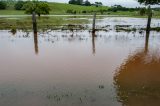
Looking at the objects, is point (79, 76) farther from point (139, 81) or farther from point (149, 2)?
point (149, 2)

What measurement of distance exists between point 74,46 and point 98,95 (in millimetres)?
11067

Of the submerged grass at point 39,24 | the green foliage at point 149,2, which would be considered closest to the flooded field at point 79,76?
the green foliage at point 149,2

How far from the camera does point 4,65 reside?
1412 centimetres

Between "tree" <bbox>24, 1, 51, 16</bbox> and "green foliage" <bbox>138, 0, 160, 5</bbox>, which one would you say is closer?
"green foliage" <bbox>138, 0, 160, 5</bbox>

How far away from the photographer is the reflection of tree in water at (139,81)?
360 inches

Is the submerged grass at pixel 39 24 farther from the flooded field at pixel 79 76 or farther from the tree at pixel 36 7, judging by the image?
the flooded field at pixel 79 76

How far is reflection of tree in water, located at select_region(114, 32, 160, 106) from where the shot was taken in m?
9.14

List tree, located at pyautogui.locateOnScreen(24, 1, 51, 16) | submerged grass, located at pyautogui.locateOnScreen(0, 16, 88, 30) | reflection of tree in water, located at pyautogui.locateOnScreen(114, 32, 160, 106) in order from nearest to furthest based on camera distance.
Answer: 1. reflection of tree in water, located at pyautogui.locateOnScreen(114, 32, 160, 106)
2. submerged grass, located at pyautogui.locateOnScreen(0, 16, 88, 30)
3. tree, located at pyautogui.locateOnScreen(24, 1, 51, 16)

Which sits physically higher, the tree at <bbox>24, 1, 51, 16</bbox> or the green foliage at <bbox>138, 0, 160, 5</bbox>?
the green foliage at <bbox>138, 0, 160, 5</bbox>

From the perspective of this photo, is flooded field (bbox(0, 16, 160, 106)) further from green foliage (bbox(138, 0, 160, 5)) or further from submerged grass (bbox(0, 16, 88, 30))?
submerged grass (bbox(0, 16, 88, 30))

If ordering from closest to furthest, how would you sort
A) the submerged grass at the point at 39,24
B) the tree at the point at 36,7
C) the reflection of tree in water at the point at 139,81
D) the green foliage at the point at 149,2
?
1. the reflection of tree in water at the point at 139,81
2. the green foliage at the point at 149,2
3. the submerged grass at the point at 39,24
4. the tree at the point at 36,7

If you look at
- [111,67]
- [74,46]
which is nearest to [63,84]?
[111,67]

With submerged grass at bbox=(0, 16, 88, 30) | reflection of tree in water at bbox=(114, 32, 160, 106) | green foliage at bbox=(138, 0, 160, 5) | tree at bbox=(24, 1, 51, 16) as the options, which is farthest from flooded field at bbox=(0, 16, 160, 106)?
tree at bbox=(24, 1, 51, 16)

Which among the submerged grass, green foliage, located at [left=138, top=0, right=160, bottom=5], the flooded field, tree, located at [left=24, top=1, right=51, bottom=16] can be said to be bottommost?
the submerged grass
